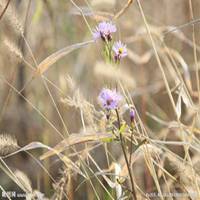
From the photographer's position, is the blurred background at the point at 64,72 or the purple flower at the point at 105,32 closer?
the purple flower at the point at 105,32

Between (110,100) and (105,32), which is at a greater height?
(105,32)

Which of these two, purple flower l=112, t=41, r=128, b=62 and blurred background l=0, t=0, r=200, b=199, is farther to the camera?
blurred background l=0, t=0, r=200, b=199

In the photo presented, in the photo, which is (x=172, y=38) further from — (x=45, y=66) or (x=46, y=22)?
(x=45, y=66)

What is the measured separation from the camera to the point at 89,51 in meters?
2.50

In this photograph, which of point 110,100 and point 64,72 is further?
point 64,72

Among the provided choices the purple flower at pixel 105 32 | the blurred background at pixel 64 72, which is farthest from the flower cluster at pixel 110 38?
the blurred background at pixel 64 72

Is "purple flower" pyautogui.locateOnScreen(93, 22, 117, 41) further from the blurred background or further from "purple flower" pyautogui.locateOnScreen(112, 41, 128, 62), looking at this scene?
the blurred background

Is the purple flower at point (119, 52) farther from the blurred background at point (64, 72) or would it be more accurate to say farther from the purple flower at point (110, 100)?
the blurred background at point (64, 72)

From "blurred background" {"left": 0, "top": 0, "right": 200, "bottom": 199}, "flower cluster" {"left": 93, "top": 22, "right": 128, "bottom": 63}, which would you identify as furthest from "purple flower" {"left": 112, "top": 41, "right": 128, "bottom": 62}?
"blurred background" {"left": 0, "top": 0, "right": 200, "bottom": 199}

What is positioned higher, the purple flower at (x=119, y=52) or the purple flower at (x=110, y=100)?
the purple flower at (x=119, y=52)

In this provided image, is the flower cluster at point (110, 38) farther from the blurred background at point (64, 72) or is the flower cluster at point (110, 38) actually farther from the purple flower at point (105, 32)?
the blurred background at point (64, 72)

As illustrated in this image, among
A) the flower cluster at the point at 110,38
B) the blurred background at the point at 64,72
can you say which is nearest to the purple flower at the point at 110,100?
the flower cluster at the point at 110,38

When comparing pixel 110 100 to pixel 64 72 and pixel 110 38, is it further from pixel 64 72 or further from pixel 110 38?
pixel 64 72

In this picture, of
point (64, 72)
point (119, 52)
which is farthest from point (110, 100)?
point (64, 72)
